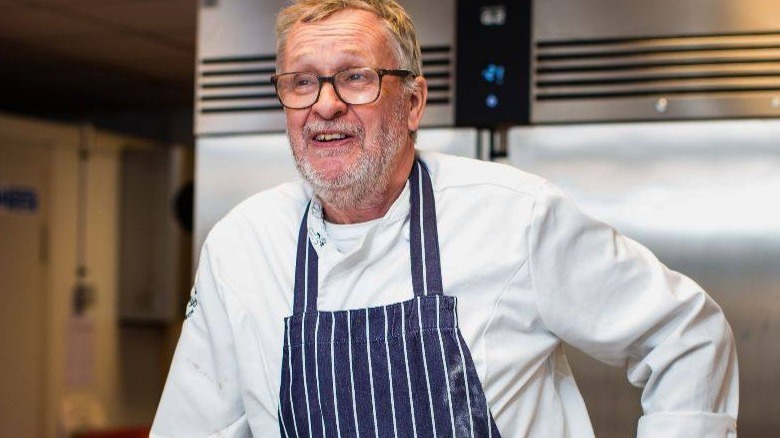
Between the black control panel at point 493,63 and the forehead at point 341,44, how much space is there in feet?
2.32

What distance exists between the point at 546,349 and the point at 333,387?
28 cm

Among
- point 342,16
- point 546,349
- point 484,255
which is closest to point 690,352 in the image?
point 546,349

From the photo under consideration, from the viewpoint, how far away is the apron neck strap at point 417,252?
134 cm

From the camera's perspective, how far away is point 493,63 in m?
2.05

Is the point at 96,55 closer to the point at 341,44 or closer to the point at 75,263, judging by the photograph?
the point at 75,263

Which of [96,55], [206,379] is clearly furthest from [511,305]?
[96,55]

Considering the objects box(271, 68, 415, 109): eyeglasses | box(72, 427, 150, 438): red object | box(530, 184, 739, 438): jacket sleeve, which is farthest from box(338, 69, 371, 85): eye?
box(72, 427, 150, 438): red object

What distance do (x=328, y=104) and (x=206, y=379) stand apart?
0.45 m

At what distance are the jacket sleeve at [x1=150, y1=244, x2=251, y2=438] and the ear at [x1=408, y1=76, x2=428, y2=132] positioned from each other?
14.0 inches

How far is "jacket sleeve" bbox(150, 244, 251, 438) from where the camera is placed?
1460 millimetres

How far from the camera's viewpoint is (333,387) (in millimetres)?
1337

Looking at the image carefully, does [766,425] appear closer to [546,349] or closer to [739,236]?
[739,236]

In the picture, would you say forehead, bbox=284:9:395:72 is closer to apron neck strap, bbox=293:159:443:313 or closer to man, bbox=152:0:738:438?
man, bbox=152:0:738:438

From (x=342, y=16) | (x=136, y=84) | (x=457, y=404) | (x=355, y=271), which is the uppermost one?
(x=136, y=84)
